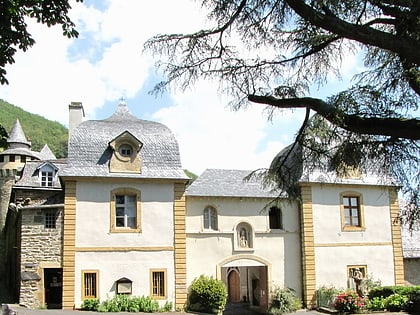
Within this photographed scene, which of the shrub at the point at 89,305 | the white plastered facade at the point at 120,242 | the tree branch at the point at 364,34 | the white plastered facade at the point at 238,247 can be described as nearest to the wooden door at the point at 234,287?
the white plastered facade at the point at 238,247

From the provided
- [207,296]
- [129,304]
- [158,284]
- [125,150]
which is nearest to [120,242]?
[158,284]

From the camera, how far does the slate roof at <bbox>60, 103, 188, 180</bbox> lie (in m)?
22.3

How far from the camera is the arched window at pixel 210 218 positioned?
77.9ft

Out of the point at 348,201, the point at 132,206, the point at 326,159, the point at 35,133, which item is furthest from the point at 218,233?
the point at 35,133

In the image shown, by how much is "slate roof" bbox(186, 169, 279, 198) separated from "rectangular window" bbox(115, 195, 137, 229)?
8.32ft

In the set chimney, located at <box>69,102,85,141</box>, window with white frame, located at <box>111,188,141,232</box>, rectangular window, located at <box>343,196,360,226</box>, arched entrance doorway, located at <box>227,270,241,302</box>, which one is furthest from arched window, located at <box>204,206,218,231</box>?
arched entrance doorway, located at <box>227,270,241,302</box>

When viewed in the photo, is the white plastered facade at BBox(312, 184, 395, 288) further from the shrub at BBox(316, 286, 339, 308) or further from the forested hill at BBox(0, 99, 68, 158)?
the forested hill at BBox(0, 99, 68, 158)

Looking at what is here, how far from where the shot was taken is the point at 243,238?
942 inches

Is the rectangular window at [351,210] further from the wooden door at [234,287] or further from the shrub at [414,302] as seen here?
the wooden door at [234,287]

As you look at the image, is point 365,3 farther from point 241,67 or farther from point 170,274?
point 170,274

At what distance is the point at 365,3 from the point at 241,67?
1507mm

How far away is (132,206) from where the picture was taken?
22500 mm

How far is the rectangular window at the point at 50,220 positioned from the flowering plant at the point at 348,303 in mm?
11710

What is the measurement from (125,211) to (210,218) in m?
3.82
